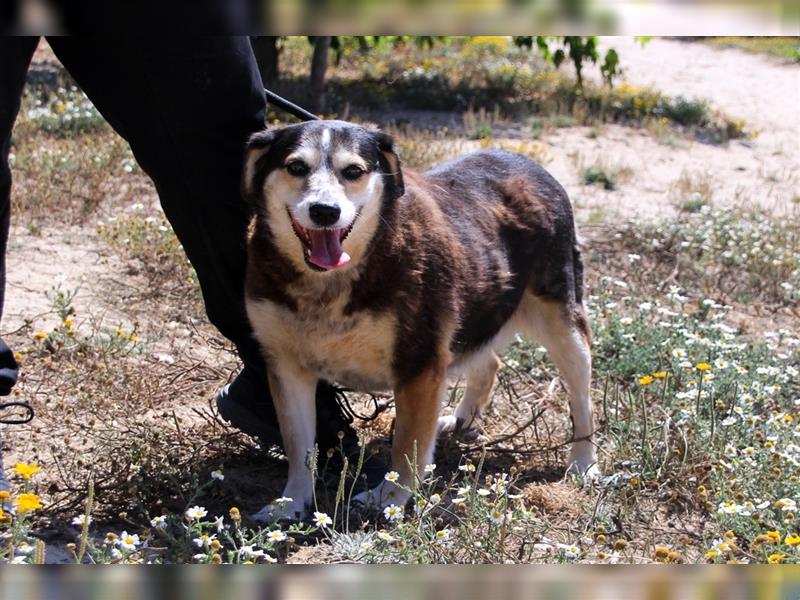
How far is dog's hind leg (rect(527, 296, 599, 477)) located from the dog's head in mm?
1095

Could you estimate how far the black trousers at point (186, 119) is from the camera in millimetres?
3182

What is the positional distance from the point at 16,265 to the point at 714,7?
5145 mm

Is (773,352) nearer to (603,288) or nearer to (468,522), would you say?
(603,288)

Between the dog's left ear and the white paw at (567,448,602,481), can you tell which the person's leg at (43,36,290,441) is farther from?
the white paw at (567,448,602,481)

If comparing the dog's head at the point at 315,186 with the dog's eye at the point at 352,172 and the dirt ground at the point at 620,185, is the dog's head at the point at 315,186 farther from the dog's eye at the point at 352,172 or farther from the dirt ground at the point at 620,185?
the dirt ground at the point at 620,185

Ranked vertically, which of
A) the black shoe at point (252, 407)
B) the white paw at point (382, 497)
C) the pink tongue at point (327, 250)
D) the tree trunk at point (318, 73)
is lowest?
the white paw at point (382, 497)

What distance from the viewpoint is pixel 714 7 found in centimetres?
126

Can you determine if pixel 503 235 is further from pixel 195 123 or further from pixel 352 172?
pixel 195 123

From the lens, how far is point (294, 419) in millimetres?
3812

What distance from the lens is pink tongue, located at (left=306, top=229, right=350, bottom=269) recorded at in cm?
357

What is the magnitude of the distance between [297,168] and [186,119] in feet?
1.40

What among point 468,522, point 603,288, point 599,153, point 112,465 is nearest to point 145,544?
point 112,465

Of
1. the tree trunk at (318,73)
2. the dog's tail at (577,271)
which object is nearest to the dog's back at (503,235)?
the dog's tail at (577,271)

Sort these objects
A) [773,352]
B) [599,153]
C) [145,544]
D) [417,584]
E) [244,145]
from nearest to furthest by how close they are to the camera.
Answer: [417,584]
[145,544]
[244,145]
[773,352]
[599,153]
